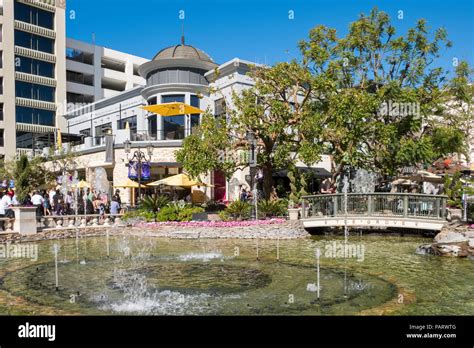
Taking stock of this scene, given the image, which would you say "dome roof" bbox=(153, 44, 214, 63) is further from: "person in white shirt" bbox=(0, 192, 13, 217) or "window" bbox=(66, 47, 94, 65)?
"window" bbox=(66, 47, 94, 65)

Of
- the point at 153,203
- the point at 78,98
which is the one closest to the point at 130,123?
the point at 153,203

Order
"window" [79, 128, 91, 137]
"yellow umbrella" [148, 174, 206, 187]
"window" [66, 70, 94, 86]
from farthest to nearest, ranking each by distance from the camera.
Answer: "window" [66, 70, 94, 86], "window" [79, 128, 91, 137], "yellow umbrella" [148, 174, 206, 187]

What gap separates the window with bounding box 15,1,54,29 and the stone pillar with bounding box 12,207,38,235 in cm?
3766

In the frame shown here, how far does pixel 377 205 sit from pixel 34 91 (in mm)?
43555

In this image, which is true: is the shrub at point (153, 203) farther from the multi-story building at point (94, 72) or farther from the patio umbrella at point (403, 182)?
the multi-story building at point (94, 72)

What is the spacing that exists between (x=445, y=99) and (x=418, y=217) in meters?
12.4

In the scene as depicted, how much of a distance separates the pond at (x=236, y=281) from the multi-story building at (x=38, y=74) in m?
34.6

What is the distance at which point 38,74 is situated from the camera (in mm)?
49250

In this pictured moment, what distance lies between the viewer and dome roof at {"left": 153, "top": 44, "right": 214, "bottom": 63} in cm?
3494

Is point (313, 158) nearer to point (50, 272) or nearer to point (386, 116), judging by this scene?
point (386, 116)

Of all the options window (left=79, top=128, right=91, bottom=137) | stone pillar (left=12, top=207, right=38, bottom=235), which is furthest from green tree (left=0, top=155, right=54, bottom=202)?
window (left=79, top=128, right=91, bottom=137)

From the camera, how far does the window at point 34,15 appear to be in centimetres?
4772

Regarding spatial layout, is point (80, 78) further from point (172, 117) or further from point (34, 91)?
point (172, 117)

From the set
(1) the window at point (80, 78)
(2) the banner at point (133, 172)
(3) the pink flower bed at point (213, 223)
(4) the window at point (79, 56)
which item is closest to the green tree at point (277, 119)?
(3) the pink flower bed at point (213, 223)
